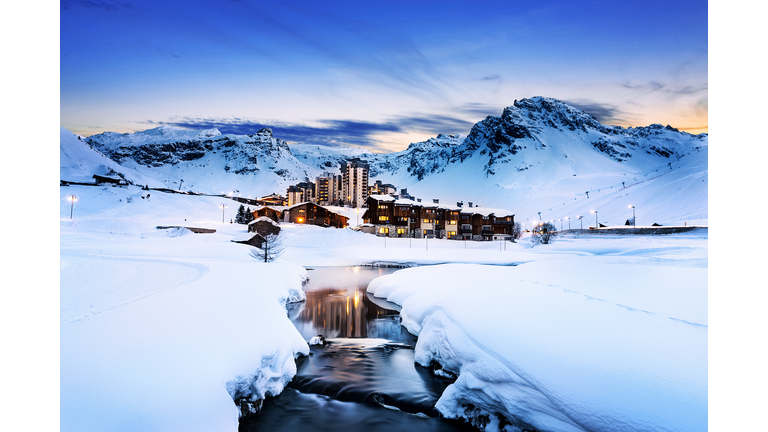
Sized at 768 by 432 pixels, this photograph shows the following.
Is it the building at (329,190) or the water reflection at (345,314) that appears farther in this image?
the building at (329,190)

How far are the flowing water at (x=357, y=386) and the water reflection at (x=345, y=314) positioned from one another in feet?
0.18

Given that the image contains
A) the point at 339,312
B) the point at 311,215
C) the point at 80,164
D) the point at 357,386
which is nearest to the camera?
the point at 357,386

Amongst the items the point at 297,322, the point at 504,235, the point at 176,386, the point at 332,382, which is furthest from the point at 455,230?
the point at 176,386

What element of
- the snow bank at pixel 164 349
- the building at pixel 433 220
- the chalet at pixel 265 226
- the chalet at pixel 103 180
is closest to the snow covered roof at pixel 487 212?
the building at pixel 433 220

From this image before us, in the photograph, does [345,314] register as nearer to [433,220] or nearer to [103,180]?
[433,220]

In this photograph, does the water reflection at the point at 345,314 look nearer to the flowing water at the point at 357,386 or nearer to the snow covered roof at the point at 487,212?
the flowing water at the point at 357,386

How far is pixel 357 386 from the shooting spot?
11.3 meters

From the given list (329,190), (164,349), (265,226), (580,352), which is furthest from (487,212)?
(329,190)

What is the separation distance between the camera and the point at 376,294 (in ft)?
89.7

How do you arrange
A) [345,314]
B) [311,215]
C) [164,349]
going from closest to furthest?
[164,349] < [345,314] < [311,215]

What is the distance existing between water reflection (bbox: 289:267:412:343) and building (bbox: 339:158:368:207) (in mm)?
117672

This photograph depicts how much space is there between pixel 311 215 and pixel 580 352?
82.2m

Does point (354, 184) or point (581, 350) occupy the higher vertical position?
point (354, 184)

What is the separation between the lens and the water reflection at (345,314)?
1781 centimetres
